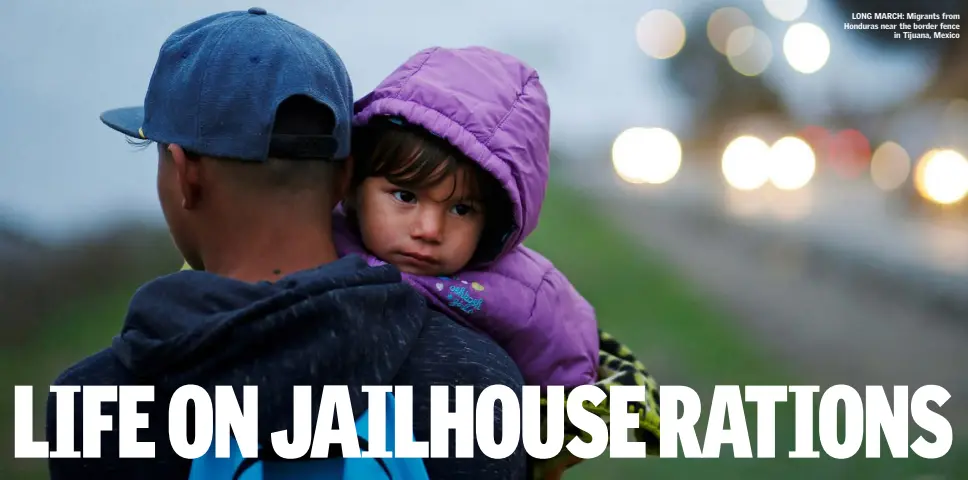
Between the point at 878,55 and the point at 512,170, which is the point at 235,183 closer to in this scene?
the point at 512,170

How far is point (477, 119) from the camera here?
1.59 metres

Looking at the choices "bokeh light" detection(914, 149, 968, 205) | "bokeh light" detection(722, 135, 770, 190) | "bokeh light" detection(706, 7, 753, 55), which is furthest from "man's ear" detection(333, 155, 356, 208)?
"bokeh light" detection(914, 149, 968, 205)

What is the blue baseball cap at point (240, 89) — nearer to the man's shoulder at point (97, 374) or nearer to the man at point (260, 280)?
the man at point (260, 280)

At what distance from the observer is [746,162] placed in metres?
6.87

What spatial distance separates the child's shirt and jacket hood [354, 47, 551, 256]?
0.23 ft

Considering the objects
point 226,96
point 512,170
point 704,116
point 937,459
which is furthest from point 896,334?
point 226,96

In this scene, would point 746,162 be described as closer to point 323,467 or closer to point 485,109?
point 485,109

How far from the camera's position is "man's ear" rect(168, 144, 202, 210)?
1.45 metres

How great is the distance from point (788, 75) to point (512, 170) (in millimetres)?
5426

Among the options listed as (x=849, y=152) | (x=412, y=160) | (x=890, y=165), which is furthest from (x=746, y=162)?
(x=412, y=160)

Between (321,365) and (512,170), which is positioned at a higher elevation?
(512,170)

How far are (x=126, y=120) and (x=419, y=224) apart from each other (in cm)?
50

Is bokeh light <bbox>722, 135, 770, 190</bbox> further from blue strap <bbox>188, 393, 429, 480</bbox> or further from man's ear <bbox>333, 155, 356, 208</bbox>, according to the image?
blue strap <bbox>188, 393, 429, 480</bbox>

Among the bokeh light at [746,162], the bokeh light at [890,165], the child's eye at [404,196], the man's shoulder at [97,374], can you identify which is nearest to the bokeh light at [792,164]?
the bokeh light at [746,162]
